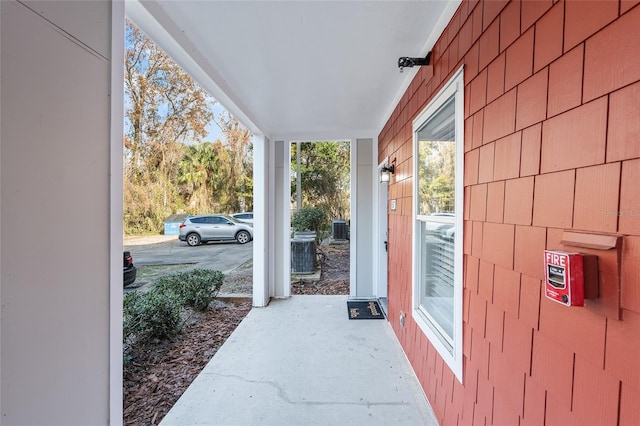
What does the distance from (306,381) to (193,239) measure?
31.0 ft

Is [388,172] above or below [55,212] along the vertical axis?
above

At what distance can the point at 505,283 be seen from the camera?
116 centimetres

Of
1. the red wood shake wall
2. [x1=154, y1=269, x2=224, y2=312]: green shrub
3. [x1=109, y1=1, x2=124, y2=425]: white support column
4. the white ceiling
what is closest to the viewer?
the red wood shake wall

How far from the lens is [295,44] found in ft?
6.67

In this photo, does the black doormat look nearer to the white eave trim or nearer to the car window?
the white eave trim

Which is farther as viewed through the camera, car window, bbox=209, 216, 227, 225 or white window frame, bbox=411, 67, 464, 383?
car window, bbox=209, 216, 227, 225

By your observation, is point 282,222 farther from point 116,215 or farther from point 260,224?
point 116,215

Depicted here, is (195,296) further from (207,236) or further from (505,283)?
(207,236)

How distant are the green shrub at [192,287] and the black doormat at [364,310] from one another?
82.4 inches

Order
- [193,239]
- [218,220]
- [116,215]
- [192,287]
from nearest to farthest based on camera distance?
[116,215]
[192,287]
[193,239]
[218,220]

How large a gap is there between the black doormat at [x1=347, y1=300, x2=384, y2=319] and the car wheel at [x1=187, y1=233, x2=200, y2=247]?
819 centimetres

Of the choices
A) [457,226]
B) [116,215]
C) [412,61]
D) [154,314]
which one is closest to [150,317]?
[154,314]

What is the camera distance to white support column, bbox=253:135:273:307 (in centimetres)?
414

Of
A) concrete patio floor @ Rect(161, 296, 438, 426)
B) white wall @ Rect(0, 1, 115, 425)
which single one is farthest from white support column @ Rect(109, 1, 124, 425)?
concrete patio floor @ Rect(161, 296, 438, 426)
